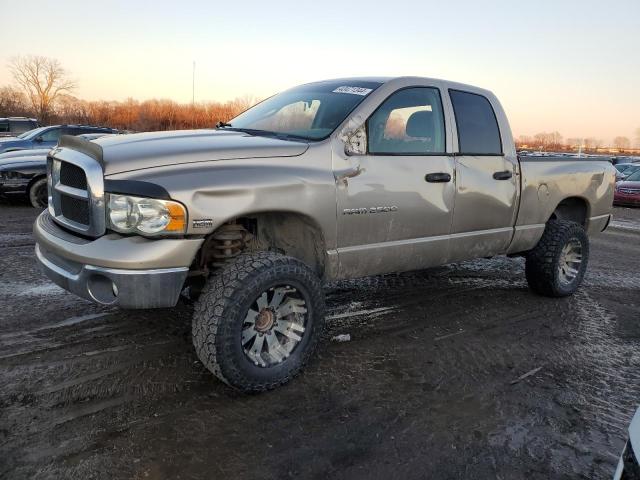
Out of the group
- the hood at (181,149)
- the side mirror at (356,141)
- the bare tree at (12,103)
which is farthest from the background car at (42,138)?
the bare tree at (12,103)

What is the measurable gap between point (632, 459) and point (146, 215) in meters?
2.32

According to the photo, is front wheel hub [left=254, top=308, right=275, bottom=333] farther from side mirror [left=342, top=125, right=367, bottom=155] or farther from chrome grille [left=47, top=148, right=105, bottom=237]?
side mirror [left=342, top=125, right=367, bottom=155]

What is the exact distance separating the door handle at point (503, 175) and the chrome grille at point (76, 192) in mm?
3123

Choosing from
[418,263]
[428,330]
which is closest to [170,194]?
[418,263]

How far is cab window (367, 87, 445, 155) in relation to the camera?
355 cm

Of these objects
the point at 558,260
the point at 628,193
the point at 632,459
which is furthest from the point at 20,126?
the point at 628,193

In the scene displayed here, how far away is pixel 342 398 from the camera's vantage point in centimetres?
300

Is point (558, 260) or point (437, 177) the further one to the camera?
Answer: point (558, 260)

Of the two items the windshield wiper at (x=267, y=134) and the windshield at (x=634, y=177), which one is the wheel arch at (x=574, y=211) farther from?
the windshield at (x=634, y=177)

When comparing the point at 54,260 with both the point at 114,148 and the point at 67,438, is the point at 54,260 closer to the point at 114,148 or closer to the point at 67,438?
the point at 114,148

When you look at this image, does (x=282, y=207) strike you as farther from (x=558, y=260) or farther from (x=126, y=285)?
(x=558, y=260)

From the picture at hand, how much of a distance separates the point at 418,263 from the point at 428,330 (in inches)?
24.8

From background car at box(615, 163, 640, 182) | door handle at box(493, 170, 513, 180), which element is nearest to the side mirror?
door handle at box(493, 170, 513, 180)

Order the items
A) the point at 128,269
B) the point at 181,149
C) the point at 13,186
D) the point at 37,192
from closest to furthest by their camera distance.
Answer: the point at 128,269, the point at 181,149, the point at 13,186, the point at 37,192
